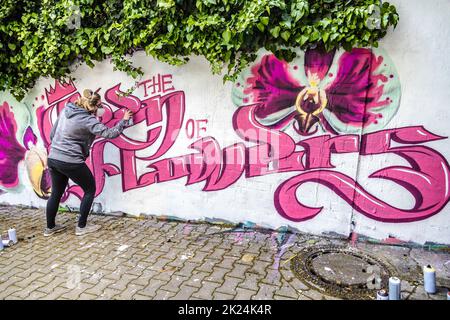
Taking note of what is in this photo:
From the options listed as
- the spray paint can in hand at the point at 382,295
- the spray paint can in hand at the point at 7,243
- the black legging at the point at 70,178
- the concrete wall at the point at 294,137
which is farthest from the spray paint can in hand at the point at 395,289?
the spray paint can in hand at the point at 7,243

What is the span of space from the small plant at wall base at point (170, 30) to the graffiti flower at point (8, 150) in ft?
1.70

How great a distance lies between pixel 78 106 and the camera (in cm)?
436

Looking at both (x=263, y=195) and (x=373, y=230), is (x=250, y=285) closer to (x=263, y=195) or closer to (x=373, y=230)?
(x=263, y=195)

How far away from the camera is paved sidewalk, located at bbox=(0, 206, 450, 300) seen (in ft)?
10.6

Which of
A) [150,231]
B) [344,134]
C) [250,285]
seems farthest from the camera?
[150,231]

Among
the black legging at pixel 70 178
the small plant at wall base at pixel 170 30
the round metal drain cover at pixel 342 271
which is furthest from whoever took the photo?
the black legging at pixel 70 178

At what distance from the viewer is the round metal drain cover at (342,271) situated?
321 cm

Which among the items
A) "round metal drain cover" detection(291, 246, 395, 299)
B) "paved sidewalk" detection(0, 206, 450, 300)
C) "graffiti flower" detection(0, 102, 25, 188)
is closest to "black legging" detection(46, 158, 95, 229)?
"paved sidewalk" detection(0, 206, 450, 300)

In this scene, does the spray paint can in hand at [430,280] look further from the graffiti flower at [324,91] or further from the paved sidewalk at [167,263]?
the graffiti flower at [324,91]

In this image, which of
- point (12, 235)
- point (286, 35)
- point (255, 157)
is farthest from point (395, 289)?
point (12, 235)

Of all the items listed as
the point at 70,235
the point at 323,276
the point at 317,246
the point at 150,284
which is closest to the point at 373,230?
the point at 317,246

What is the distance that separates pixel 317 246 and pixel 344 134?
1.41m

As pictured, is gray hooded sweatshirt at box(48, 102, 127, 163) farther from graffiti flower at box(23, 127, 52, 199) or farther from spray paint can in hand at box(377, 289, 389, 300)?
spray paint can in hand at box(377, 289, 389, 300)

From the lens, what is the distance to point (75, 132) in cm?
428
